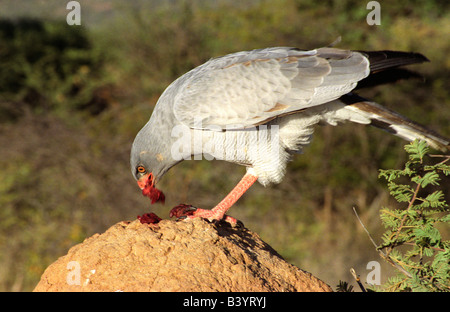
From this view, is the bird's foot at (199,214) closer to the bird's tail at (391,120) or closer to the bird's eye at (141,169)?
the bird's eye at (141,169)

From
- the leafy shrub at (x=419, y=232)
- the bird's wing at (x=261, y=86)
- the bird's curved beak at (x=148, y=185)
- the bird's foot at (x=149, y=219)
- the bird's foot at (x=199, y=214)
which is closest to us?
the leafy shrub at (x=419, y=232)

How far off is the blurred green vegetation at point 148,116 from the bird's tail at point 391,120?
5489mm

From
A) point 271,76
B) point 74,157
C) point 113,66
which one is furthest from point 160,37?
point 271,76

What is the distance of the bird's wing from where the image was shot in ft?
17.2

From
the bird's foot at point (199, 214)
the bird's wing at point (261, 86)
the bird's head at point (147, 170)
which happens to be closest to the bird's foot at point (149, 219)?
the bird's foot at point (199, 214)

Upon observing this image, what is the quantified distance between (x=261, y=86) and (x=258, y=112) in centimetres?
31

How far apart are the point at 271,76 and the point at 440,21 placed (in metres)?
10.6

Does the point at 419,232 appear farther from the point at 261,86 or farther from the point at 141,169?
the point at 141,169

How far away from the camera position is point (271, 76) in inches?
218

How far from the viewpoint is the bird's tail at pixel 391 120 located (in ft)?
18.6

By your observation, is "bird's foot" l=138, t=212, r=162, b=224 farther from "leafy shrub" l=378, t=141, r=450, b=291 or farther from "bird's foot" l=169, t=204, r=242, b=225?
"leafy shrub" l=378, t=141, r=450, b=291

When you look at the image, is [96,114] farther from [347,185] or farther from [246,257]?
[246,257]

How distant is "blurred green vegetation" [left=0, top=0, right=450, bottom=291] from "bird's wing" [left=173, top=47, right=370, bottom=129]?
592 centimetres

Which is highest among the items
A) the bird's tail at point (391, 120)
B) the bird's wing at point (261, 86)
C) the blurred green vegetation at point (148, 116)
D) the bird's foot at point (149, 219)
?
the bird's wing at point (261, 86)
